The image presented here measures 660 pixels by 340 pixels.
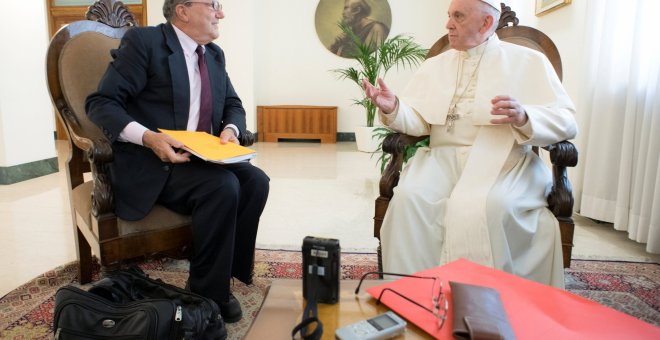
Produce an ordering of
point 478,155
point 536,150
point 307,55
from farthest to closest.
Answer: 1. point 307,55
2. point 536,150
3. point 478,155

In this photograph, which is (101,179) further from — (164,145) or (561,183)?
(561,183)

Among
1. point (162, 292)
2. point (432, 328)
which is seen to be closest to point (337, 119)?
point (162, 292)

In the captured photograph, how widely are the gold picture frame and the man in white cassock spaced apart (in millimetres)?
2021

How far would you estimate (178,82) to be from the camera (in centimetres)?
175

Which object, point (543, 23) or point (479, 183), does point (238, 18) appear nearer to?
point (543, 23)

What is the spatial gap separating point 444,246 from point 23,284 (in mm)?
Result: 1894

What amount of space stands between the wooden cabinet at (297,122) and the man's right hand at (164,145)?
6514mm

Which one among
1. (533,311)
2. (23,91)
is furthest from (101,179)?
(23,91)

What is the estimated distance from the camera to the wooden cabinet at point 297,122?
26.5 feet

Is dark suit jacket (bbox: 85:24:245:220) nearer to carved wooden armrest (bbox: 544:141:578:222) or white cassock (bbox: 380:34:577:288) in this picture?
white cassock (bbox: 380:34:577:288)

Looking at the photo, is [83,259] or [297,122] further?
[297,122]

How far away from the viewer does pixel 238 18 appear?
23.7ft

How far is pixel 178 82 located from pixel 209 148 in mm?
337

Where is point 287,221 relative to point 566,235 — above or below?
below
